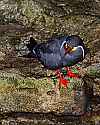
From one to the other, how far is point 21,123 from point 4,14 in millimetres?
1992

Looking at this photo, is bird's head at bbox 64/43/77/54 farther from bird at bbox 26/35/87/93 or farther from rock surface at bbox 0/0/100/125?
rock surface at bbox 0/0/100/125

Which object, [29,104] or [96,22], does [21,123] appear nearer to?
[29,104]

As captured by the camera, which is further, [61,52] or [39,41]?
[39,41]

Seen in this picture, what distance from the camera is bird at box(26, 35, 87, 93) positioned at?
4992 mm

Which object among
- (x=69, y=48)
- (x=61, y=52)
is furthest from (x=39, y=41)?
(x=69, y=48)

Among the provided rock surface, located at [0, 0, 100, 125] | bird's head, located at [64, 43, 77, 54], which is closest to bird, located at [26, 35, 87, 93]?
bird's head, located at [64, 43, 77, 54]

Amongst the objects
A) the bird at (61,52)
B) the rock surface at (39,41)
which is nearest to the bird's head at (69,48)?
the bird at (61,52)

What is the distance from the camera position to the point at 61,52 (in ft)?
16.7

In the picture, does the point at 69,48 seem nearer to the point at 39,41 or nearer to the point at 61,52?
the point at 61,52

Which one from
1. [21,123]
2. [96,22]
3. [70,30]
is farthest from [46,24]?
[21,123]

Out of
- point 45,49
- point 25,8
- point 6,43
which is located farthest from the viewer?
point 25,8

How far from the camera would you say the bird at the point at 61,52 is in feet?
16.4

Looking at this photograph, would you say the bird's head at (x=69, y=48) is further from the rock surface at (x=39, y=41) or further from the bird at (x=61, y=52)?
the rock surface at (x=39, y=41)

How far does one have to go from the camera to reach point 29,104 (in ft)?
18.3
